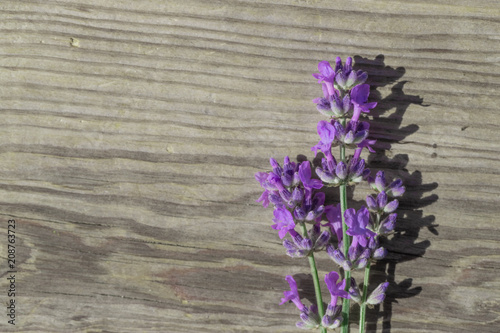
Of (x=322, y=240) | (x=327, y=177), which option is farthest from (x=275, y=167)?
(x=322, y=240)

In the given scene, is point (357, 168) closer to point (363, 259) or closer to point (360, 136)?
point (360, 136)

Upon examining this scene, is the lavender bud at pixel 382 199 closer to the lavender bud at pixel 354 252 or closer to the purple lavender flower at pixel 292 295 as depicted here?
the lavender bud at pixel 354 252

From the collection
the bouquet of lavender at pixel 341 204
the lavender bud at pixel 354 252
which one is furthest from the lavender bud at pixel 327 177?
the lavender bud at pixel 354 252

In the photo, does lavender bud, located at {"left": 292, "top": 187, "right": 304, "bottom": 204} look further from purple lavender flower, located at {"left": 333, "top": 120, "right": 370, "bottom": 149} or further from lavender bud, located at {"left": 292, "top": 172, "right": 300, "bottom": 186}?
purple lavender flower, located at {"left": 333, "top": 120, "right": 370, "bottom": 149}

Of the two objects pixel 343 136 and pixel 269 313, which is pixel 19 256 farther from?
pixel 343 136

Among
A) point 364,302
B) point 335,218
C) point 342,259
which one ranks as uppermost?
point 335,218

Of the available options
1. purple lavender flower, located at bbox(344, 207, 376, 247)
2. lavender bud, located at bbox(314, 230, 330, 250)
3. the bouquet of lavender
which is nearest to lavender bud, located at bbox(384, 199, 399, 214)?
the bouquet of lavender
